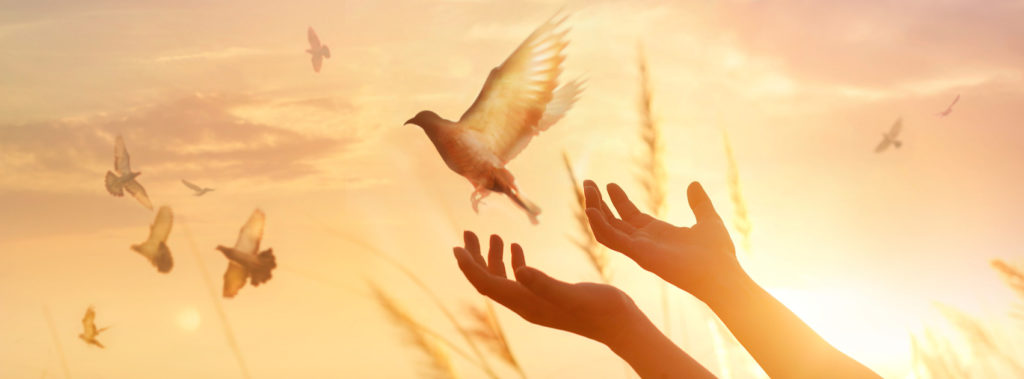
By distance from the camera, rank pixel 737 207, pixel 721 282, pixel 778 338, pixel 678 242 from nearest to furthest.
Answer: pixel 778 338 < pixel 721 282 < pixel 678 242 < pixel 737 207

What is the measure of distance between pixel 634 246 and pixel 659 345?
0.36 metres

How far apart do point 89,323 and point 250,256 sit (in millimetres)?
1761

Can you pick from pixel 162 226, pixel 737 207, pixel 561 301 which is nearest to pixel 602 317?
pixel 561 301

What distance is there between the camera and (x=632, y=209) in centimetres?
222

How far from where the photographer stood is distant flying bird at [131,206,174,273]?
197 inches

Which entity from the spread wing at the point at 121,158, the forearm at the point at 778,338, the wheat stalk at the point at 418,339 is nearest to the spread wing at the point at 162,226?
the spread wing at the point at 121,158

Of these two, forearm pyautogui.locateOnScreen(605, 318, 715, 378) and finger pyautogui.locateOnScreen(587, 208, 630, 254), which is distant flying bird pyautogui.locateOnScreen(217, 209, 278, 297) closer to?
finger pyautogui.locateOnScreen(587, 208, 630, 254)

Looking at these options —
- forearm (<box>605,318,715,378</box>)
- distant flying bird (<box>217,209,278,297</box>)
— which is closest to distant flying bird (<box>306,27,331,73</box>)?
distant flying bird (<box>217,209,278,297</box>)

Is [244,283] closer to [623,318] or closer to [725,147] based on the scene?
[725,147]

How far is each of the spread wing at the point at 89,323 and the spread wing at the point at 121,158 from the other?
112cm

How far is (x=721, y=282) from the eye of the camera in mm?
1702

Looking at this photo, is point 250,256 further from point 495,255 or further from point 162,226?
point 495,255

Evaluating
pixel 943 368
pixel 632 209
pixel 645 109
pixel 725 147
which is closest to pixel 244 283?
pixel 645 109

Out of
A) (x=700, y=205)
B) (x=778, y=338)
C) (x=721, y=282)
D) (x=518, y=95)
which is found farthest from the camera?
(x=518, y=95)
